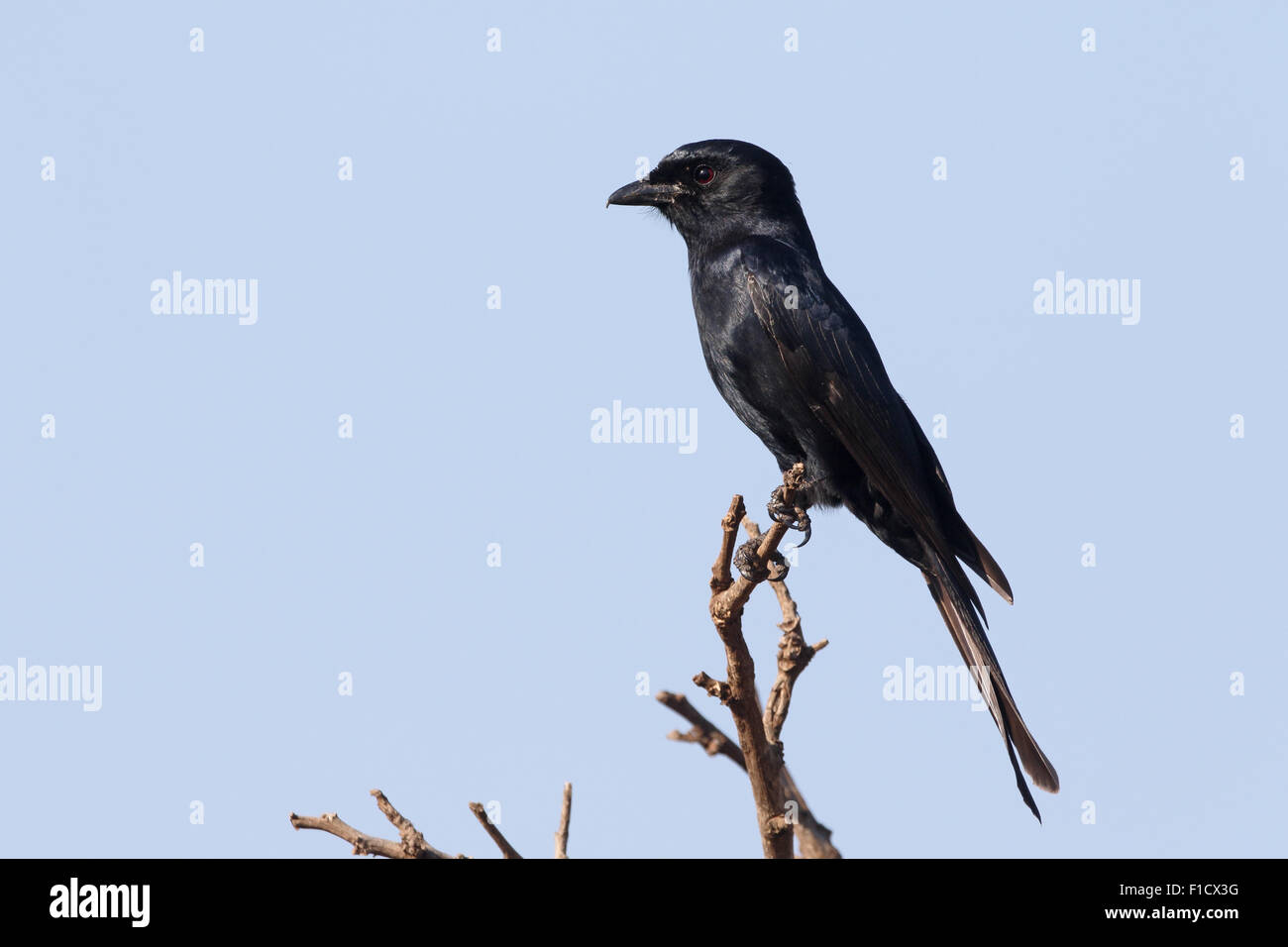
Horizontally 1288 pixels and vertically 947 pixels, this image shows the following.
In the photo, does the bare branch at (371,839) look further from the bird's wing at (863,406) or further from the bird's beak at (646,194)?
the bird's beak at (646,194)

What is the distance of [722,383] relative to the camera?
674cm

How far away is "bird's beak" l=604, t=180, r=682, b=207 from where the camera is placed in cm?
728

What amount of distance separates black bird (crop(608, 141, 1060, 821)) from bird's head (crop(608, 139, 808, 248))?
24 cm

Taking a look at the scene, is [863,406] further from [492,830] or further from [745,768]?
[492,830]

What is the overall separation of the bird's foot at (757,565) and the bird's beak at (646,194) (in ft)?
7.83

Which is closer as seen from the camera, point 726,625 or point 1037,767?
point 726,625

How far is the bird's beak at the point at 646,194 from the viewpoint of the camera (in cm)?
728

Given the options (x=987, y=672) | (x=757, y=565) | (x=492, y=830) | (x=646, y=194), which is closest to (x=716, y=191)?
(x=646, y=194)

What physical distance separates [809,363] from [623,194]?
63.4 inches

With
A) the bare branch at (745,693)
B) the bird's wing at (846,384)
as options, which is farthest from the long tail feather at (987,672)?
the bare branch at (745,693)

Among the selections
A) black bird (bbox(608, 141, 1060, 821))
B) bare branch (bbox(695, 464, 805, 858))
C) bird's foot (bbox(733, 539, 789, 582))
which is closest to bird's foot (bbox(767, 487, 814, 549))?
black bird (bbox(608, 141, 1060, 821))
